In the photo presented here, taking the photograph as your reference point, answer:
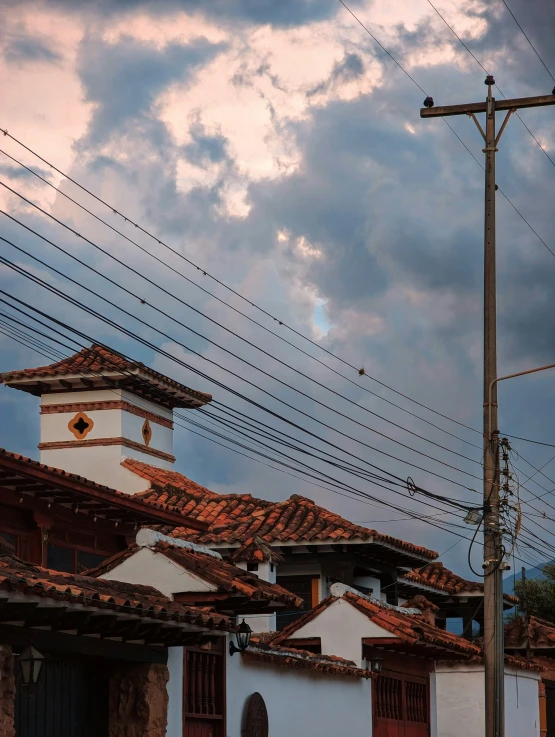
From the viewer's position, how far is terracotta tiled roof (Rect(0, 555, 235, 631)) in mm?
11008

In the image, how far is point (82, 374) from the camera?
30.1 metres

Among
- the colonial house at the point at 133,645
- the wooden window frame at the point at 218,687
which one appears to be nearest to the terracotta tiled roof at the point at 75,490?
the colonial house at the point at 133,645

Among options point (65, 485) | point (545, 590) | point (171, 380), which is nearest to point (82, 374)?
point (171, 380)

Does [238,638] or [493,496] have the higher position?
[493,496]

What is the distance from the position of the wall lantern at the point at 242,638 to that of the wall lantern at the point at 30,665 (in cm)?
420

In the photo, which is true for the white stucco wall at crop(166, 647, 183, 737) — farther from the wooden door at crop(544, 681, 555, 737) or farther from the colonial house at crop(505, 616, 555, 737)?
the wooden door at crop(544, 681, 555, 737)

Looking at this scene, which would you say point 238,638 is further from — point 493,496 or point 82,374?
point 82,374

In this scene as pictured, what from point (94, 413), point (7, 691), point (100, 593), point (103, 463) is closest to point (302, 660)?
point (100, 593)

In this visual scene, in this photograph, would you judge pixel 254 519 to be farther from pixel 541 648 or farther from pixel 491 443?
pixel 541 648

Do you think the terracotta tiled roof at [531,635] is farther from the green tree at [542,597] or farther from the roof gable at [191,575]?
the green tree at [542,597]

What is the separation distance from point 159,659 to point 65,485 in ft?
17.6

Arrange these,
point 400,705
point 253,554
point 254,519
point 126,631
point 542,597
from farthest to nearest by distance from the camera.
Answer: point 542,597 < point 254,519 < point 253,554 < point 400,705 < point 126,631

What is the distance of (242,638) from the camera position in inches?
621

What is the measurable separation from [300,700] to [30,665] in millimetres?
7260
